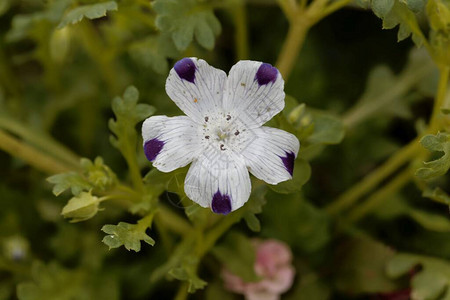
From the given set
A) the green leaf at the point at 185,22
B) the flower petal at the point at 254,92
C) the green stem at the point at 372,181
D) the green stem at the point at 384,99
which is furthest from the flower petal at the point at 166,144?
the green stem at the point at 384,99

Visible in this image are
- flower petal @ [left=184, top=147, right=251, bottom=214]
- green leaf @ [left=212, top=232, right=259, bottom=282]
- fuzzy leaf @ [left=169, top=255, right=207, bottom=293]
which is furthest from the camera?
green leaf @ [left=212, top=232, right=259, bottom=282]

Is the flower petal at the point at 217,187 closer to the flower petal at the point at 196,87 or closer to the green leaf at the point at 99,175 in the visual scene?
the flower petal at the point at 196,87

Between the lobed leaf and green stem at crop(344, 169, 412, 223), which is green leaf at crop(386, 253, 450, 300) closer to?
green stem at crop(344, 169, 412, 223)

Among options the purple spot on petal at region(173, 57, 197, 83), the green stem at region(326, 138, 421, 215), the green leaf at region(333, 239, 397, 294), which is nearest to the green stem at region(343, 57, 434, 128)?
the green stem at region(326, 138, 421, 215)

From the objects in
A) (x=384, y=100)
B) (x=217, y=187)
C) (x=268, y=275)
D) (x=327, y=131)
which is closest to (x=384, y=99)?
(x=384, y=100)

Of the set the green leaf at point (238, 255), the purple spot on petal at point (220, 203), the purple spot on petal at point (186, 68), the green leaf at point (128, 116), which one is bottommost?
the green leaf at point (238, 255)

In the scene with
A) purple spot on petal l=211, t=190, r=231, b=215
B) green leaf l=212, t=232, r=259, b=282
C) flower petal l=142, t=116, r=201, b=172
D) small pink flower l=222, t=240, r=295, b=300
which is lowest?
small pink flower l=222, t=240, r=295, b=300

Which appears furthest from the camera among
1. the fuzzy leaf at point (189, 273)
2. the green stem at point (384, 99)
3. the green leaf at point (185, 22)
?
the green stem at point (384, 99)
